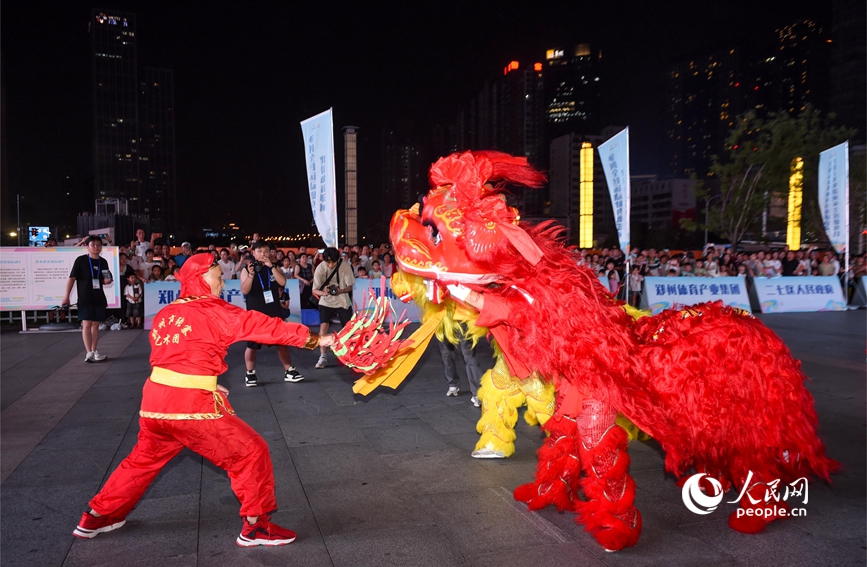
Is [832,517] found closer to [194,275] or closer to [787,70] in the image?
[194,275]

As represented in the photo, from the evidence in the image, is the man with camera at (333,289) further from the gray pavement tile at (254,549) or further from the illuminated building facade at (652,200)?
the illuminated building facade at (652,200)

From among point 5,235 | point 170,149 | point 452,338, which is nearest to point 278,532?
point 452,338

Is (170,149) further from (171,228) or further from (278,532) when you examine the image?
(278,532)

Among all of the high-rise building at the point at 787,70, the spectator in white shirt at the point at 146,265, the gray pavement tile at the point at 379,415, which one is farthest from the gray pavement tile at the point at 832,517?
the high-rise building at the point at 787,70

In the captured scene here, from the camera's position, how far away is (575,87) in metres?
117

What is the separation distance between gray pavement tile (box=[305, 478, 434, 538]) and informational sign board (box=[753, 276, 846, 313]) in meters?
13.2

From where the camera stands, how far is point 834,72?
52375 millimetres

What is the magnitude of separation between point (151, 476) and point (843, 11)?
72.2 meters

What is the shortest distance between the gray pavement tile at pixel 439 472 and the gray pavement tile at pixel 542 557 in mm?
898

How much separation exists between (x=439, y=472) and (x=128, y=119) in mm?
115947

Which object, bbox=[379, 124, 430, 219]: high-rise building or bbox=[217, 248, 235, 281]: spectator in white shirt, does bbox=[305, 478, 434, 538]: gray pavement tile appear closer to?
bbox=[217, 248, 235, 281]: spectator in white shirt

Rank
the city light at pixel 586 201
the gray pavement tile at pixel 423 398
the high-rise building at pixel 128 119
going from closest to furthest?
the gray pavement tile at pixel 423 398 → the city light at pixel 586 201 → the high-rise building at pixel 128 119

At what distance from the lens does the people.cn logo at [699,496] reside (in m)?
3.70

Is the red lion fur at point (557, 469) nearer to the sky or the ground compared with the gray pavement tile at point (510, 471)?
nearer to the sky
